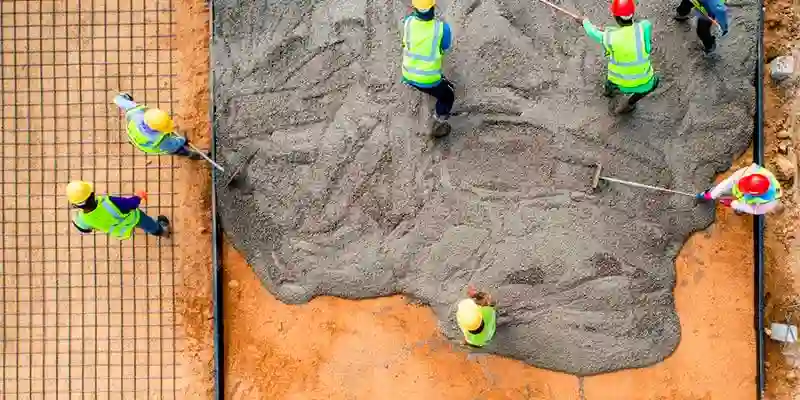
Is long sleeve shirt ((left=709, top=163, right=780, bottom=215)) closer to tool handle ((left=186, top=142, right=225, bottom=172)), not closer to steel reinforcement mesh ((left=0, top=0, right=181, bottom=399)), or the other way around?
tool handle ((left=186, top=142, right=225, bottom=172))

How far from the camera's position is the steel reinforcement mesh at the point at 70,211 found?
5848mm

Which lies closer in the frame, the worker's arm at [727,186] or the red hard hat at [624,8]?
the red hard hat at [624,8]

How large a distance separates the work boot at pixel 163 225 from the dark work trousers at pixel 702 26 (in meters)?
4.87

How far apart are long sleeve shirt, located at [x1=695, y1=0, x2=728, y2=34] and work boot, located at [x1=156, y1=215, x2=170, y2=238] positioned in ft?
16.2

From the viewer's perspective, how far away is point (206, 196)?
5.84 meters

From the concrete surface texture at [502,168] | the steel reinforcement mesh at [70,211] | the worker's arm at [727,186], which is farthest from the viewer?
the steel reinforcement mesh at [70,211]

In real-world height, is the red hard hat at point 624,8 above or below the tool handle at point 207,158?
above

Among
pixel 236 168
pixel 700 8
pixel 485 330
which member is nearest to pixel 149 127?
pixel 236 168

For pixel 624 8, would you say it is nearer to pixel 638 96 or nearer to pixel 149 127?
pixel 638 96

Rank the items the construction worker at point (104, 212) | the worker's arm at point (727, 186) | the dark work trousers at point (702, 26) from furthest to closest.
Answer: the dark work trousers at point (702, 26)
the worker's arm at point (727, 186)
the construction worker at point (104, 212)

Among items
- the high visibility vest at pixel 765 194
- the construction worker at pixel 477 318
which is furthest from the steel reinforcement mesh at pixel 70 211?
the high visibility vest at pixel 765 194

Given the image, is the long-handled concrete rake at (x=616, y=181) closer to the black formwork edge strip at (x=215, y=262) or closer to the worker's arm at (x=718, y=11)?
the worker's arm at (x=718, y=11)

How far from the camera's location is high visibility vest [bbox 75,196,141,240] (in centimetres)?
495

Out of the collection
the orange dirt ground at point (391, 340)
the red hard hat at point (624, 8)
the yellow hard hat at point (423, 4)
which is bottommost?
the orange dirt ground at point (391, 340)
